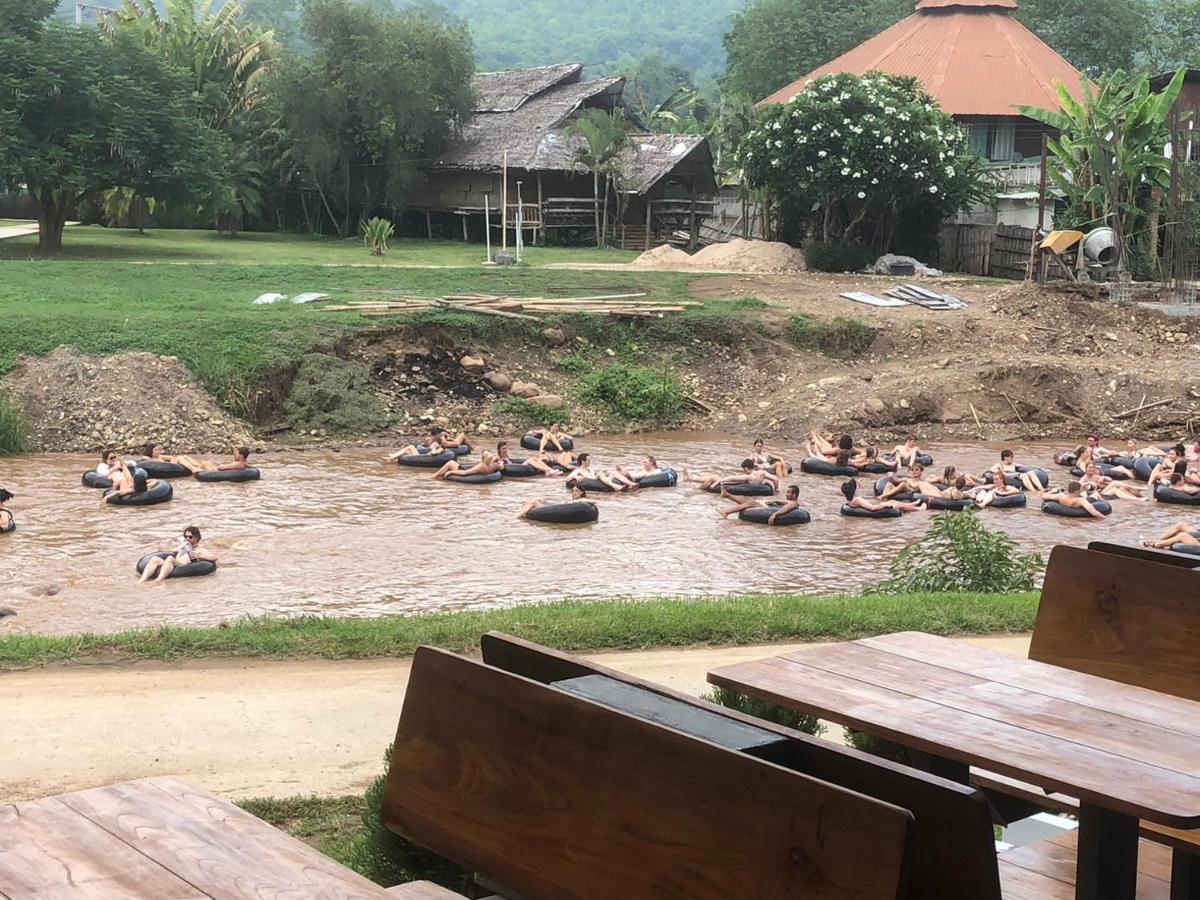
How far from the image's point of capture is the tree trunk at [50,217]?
116 ft

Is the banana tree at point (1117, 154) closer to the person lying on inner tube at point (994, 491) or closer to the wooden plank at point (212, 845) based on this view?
the person lying on inner tube at point (994, 491)

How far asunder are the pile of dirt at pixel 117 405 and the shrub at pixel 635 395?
619 cm

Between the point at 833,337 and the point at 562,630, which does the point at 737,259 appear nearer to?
the point at 833,337

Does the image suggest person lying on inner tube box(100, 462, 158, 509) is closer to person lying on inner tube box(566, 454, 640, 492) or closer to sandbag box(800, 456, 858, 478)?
person lying on inner tube box(566, 454, 640, 492)

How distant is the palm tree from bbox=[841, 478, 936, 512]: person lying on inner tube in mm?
29018

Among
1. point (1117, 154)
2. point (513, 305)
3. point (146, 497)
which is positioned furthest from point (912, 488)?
point (1117, 154)

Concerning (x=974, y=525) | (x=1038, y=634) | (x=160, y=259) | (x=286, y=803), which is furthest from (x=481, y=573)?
(x=160, y=259)

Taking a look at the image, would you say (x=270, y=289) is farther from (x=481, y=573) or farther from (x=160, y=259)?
(x=481, y=573)

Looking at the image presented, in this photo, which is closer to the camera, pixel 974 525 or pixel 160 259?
pixel 974 525

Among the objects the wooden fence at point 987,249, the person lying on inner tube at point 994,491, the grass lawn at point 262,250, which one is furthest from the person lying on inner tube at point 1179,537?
the grass lawn at point 262,250

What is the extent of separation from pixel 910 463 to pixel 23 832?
18343 mm

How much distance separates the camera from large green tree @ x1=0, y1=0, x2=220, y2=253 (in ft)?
109

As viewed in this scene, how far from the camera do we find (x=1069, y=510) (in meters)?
17.1

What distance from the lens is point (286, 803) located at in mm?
5484
